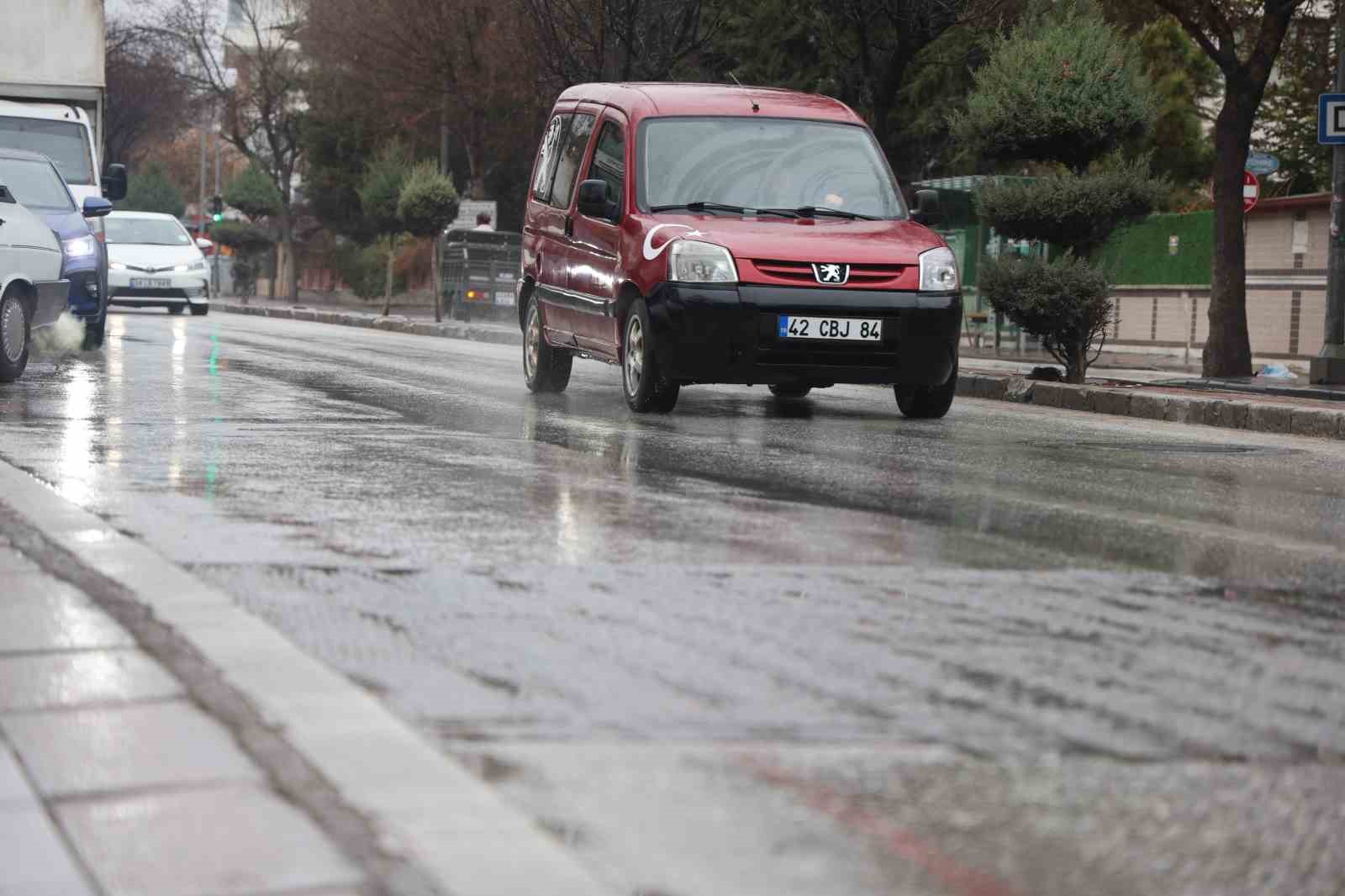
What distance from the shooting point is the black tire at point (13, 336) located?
1477cm

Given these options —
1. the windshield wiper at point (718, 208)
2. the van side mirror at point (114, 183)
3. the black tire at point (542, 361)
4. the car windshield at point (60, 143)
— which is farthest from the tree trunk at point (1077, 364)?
the car windshield at point (60, 143)

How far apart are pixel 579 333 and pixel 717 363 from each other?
7.17 ft

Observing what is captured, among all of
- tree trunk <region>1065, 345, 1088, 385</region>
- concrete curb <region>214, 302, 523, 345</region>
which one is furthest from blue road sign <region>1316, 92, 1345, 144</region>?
concrete curb <region>214, 302, 523, 345</region>

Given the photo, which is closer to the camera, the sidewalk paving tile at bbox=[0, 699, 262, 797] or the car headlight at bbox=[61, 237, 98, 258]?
the sidewalk paving tile at bbox=[0, 699, 262, 797]

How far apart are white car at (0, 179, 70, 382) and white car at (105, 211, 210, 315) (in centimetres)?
1614

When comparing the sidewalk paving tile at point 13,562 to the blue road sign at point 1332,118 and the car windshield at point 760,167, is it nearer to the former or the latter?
the car windshield at point 760,167

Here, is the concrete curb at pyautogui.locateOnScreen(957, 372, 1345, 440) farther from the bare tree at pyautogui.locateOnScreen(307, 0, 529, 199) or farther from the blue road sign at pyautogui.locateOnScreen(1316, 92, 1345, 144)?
the bare tree at pyautogui.locateOnScreen(307, 0, 529, 199)

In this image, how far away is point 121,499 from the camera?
795cm

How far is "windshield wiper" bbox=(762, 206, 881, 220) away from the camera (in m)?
13.9

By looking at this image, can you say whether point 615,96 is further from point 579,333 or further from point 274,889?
point 274,889

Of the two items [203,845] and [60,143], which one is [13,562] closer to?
[203,845]

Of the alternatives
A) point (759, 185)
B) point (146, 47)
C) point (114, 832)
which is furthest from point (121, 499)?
point (146, 47)

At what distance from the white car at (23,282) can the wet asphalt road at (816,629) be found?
11.4ft

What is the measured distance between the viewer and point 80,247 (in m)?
19.5
